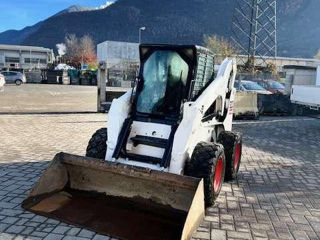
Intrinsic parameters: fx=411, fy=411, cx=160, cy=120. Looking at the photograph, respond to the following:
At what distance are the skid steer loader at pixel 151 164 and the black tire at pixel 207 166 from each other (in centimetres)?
1

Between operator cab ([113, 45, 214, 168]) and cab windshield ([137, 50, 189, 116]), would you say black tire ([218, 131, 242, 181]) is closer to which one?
operator cab ([113, 45, 214, 168])

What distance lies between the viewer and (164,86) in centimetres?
634

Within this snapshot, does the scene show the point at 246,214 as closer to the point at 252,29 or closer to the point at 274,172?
the point at 274,172

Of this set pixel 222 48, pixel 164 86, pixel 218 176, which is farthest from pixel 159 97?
pixel 222 48

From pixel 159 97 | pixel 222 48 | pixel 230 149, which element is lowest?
pixel 230 149

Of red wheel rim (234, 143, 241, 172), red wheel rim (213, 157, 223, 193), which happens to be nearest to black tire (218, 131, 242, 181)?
red wheel rim (234, 143, 241, 172)

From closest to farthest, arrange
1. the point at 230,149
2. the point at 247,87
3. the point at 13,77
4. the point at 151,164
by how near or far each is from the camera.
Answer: the point at 151,164
the point at 230,149
the point at 247,87
the point at 13,77

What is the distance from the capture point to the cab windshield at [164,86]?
6262mm

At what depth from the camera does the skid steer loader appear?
5078 mm

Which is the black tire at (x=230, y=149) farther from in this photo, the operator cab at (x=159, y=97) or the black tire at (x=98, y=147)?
the black tire at (x=98, y=147)

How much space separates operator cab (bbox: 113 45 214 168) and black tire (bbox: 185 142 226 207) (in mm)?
433

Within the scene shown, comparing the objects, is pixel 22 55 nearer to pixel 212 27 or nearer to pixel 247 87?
pixel 247 87

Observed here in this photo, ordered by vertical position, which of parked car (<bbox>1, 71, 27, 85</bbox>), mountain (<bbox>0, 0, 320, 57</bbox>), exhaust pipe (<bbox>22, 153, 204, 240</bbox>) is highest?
mountain (<bbox>0, 0, 320, 57</bbox>)

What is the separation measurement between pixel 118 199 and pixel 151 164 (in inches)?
26.6
